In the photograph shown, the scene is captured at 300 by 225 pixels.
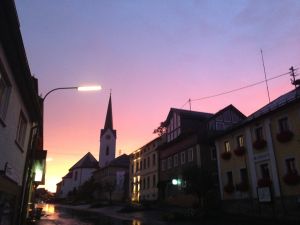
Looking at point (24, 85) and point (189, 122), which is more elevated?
point (189, 122)

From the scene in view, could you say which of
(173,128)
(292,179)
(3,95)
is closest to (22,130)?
(3,95)

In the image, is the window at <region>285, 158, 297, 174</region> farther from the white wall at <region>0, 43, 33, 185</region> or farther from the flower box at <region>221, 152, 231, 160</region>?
the white wall at <region>0, 43, 33, 185</region>

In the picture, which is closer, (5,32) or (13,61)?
(5,32)

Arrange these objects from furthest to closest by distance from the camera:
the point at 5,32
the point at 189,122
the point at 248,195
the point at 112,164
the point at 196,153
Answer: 1. the point at 112,164
2. the point at 189,122
3. the point at 196,153
4. the point at 248,195
5. the point at 5,32

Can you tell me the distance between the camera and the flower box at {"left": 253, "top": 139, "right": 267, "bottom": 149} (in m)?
26.5

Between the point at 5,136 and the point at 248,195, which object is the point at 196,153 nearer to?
the point at 248,195

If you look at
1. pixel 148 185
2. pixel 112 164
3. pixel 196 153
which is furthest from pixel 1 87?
pixel 112 164

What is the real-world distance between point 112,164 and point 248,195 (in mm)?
55982

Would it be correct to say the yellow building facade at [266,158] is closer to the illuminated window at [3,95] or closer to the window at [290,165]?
the window at [290,165]

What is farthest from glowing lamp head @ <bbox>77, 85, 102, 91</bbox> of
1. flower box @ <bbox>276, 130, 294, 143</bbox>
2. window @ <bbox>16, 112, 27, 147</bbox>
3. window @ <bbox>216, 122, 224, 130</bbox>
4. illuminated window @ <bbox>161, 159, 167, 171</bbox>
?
illuminated window @ <bbox>161, 159, 167, 171</bbox>

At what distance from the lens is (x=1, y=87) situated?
948cm

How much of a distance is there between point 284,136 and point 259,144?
286 centimetres

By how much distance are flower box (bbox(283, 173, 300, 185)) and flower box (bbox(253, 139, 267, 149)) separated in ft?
11.6

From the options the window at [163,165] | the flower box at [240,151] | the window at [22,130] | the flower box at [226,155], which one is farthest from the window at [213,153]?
the window at [22,130]
